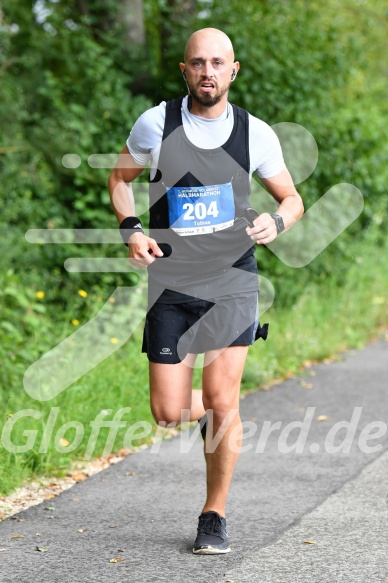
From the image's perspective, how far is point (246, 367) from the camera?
32.0ft

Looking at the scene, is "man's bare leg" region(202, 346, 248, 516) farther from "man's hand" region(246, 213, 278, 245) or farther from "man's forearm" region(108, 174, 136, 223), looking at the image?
"man's forearm" region(108, 174, 136, 223)

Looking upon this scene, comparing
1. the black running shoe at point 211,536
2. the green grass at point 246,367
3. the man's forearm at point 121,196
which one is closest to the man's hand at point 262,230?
the man's forearm at point 121,196

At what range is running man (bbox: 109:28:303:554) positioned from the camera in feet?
16.9

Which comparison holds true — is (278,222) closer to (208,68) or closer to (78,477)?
(208,68)

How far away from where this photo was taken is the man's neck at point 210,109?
518 cm

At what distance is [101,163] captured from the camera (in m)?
11.0

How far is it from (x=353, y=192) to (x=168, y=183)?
8.24m

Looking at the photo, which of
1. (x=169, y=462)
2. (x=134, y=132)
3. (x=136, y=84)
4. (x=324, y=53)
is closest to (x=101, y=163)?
(x=136, y=84)

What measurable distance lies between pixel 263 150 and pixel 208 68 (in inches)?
17.3

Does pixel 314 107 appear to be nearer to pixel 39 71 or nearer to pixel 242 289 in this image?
pixel 39 71

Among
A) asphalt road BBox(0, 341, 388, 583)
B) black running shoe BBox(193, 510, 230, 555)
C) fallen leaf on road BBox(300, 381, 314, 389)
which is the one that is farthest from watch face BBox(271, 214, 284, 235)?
fallen leaf on road BBox(300, 381, 314, 389)

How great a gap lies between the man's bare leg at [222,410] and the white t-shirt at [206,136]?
85cm

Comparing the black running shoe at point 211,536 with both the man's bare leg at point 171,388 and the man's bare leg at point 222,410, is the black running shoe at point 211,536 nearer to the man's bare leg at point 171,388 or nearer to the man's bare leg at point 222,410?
the man's bare leg at point 222,410

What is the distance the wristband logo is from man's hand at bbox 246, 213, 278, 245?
234mm
